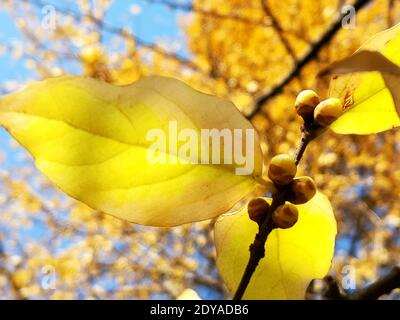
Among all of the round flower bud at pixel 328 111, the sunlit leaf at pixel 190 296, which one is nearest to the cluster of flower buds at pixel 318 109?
the round flower bud at pixel 328 111

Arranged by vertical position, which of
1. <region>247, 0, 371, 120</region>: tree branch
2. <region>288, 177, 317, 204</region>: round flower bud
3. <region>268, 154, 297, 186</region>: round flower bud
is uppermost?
<region>247, 0, 371, 120</region>: tree branch

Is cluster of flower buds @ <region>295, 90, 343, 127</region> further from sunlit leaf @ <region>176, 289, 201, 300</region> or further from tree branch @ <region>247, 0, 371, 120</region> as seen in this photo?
tree branch @ <region>247, 0, 371, 120</region>

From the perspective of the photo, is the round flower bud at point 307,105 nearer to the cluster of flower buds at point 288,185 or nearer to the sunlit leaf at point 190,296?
the cluster of flower buds at point 288,185

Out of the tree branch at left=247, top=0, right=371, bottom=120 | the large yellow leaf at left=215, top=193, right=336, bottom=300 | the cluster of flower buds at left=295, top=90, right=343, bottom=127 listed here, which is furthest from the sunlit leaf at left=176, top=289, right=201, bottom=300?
the tree branch at left=247, top=0, right=371, bottom=120
